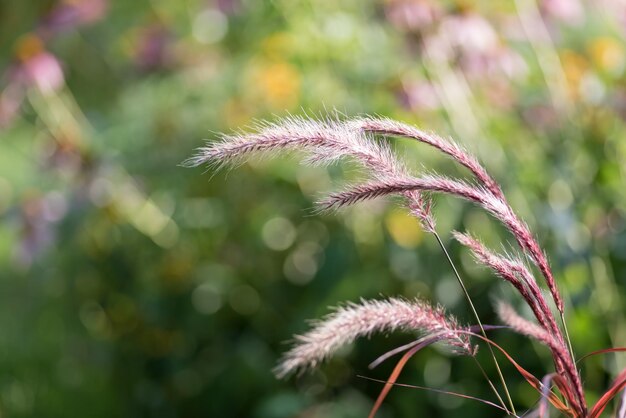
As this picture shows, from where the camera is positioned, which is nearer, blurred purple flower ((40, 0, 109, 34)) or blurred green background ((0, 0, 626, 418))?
blurred green background ((0, 0, 626, 418))

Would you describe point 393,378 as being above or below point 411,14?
below

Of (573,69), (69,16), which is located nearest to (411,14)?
(573,69)

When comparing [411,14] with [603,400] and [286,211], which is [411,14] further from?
[603,400]

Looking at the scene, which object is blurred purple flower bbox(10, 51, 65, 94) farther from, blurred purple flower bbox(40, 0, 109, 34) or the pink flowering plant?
the pink flowering plant

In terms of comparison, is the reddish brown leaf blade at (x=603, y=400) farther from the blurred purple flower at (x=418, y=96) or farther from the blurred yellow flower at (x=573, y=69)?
the blurred yellow flower at (x=573, y=69)

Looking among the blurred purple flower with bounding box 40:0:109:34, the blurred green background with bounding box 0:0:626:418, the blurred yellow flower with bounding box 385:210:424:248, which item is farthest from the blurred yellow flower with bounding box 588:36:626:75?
the blurred purple flower with bounding box 40:0:109:34

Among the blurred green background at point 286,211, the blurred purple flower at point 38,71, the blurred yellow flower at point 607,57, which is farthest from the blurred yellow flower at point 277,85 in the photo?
the blurred yellow flower at point 607,57

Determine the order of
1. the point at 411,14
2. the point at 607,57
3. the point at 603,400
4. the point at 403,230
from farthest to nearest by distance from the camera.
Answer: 1. the point at 607,57
2. the point at 403,230
3. the point at 411,14
4. the point at 603,400
